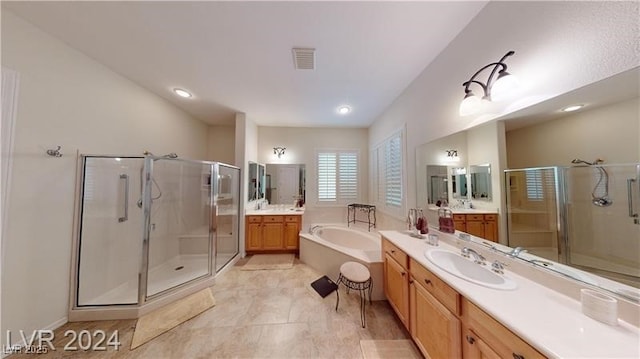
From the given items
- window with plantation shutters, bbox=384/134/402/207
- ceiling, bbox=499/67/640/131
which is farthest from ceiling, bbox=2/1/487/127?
ceiling, bbox=499/67/640/131

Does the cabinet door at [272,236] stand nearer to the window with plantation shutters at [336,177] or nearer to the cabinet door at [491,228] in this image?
the window with plantation shutters at [336,177]

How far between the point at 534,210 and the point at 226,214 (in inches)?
147

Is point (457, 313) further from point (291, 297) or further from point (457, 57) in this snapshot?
point (457, 57)

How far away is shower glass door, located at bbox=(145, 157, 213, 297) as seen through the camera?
276 centimetres

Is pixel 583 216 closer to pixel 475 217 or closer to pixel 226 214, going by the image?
pixel 475 217

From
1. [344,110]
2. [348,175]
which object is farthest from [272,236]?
[344,110]

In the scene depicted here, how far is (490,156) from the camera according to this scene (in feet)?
4.70

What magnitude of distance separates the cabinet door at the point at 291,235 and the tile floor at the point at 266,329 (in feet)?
3.80

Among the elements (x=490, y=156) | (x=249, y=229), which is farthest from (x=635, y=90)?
(x=249, y=229)

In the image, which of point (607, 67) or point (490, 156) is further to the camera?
point (490, 156)

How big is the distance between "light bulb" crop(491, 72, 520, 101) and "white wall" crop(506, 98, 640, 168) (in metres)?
0.25

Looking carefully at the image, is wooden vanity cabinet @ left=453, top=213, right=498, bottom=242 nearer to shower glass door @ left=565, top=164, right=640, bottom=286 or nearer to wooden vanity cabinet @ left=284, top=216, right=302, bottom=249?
shower glass door @ left=565, top=164, right=640, bottom=286

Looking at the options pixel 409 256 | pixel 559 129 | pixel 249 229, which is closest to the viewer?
pixel 559 129

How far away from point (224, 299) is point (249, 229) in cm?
139
